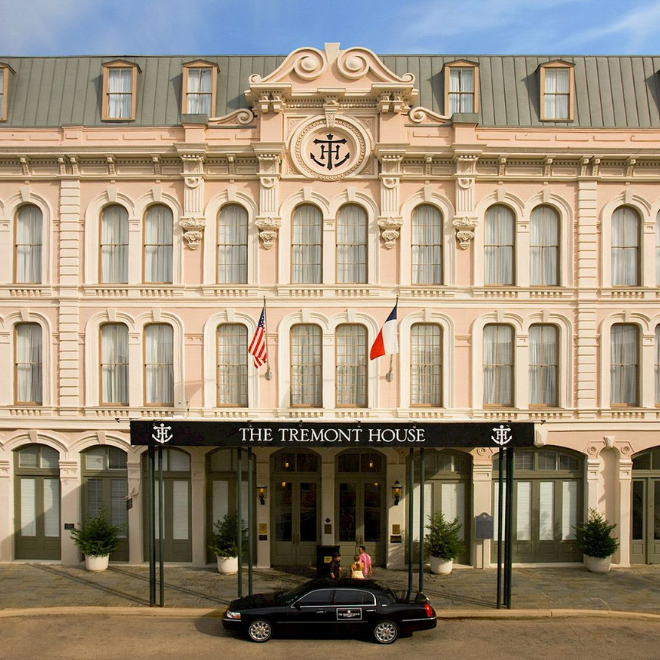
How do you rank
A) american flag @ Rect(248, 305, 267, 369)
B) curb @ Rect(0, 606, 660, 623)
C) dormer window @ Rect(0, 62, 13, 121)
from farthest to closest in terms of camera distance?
dormer window @ Rect(0, 62, 13, 121), american flag @ Rect(248, 305, 267, 369), curb @ Rect(0, 606, 660, 623)

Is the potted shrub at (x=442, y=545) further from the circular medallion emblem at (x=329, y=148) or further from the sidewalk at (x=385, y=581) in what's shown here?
the circular medallion emblem at (x=329, y=148)

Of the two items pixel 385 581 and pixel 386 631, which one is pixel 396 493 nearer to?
pixel 385 581

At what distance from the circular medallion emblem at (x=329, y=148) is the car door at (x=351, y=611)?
463 inches

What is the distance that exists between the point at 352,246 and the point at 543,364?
22.6 ft

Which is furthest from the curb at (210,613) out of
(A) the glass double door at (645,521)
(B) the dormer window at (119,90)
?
(B) the dormer window at (119,90)

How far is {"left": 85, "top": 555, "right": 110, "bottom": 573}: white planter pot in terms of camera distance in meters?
18.3

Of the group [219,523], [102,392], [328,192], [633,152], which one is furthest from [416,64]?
[219,523]

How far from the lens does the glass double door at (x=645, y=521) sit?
19.3m

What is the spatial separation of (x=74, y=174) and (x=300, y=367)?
9.04 metres

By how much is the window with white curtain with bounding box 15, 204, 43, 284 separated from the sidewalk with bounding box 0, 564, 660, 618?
8.84 meters

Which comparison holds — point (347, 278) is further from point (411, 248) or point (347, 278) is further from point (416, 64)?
point (416, 64)

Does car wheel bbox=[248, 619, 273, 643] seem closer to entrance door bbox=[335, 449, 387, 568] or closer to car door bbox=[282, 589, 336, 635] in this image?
car door bbox=[282, 589, 336, 635]

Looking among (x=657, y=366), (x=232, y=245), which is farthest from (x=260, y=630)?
(x=657, y=366)

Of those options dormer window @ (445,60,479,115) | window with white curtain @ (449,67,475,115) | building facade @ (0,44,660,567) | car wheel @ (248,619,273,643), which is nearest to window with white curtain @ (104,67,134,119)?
building facade @ (0,44,660,567)
